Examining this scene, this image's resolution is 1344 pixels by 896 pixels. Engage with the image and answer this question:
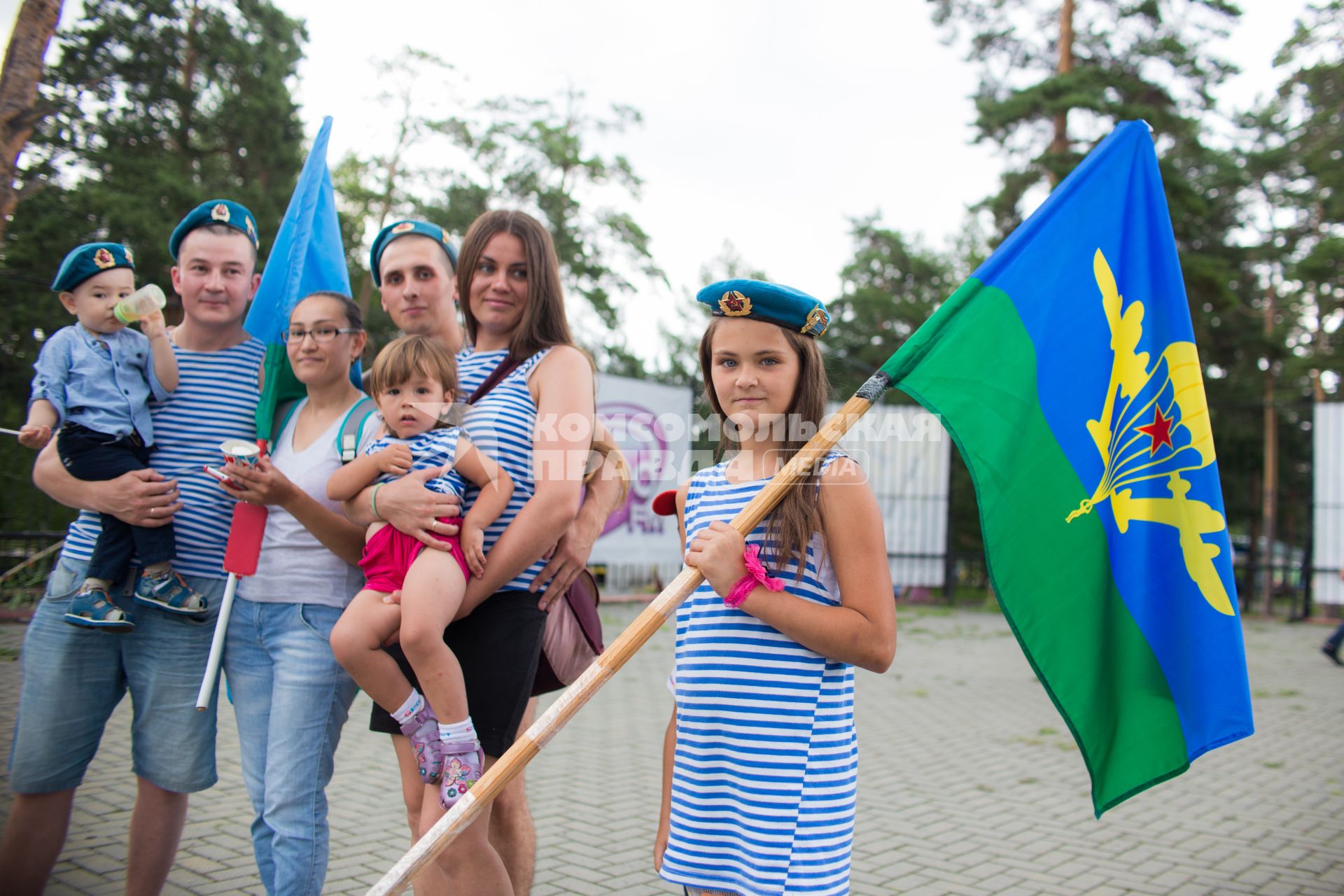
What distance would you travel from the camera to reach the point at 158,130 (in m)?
16.5

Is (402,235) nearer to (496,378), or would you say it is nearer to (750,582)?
(496,378)

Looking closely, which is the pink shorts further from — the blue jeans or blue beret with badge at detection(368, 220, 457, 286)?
blue beret with badge at detection(368, 220, 457, 286)

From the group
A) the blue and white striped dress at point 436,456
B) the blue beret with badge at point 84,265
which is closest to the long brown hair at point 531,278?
the blue and white striped dress at point 436,456

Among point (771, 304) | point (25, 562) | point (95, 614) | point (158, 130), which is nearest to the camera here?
point (771, 304)

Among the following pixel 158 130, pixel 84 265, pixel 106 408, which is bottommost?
pixel 106 408

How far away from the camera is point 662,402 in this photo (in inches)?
523

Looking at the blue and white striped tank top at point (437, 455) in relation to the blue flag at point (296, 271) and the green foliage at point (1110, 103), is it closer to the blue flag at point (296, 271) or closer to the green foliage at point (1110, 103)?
the blue flag at point (296, 271)

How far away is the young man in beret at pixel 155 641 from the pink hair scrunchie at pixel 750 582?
5.79 ft

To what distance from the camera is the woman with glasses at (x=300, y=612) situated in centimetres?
258

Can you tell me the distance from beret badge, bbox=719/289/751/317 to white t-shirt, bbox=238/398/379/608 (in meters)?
1.14

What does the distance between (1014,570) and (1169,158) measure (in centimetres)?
1912

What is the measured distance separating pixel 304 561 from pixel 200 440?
589 mm

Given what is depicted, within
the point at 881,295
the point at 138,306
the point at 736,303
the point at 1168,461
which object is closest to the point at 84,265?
the point at 138,306

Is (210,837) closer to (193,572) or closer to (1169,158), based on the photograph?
(193,572)
